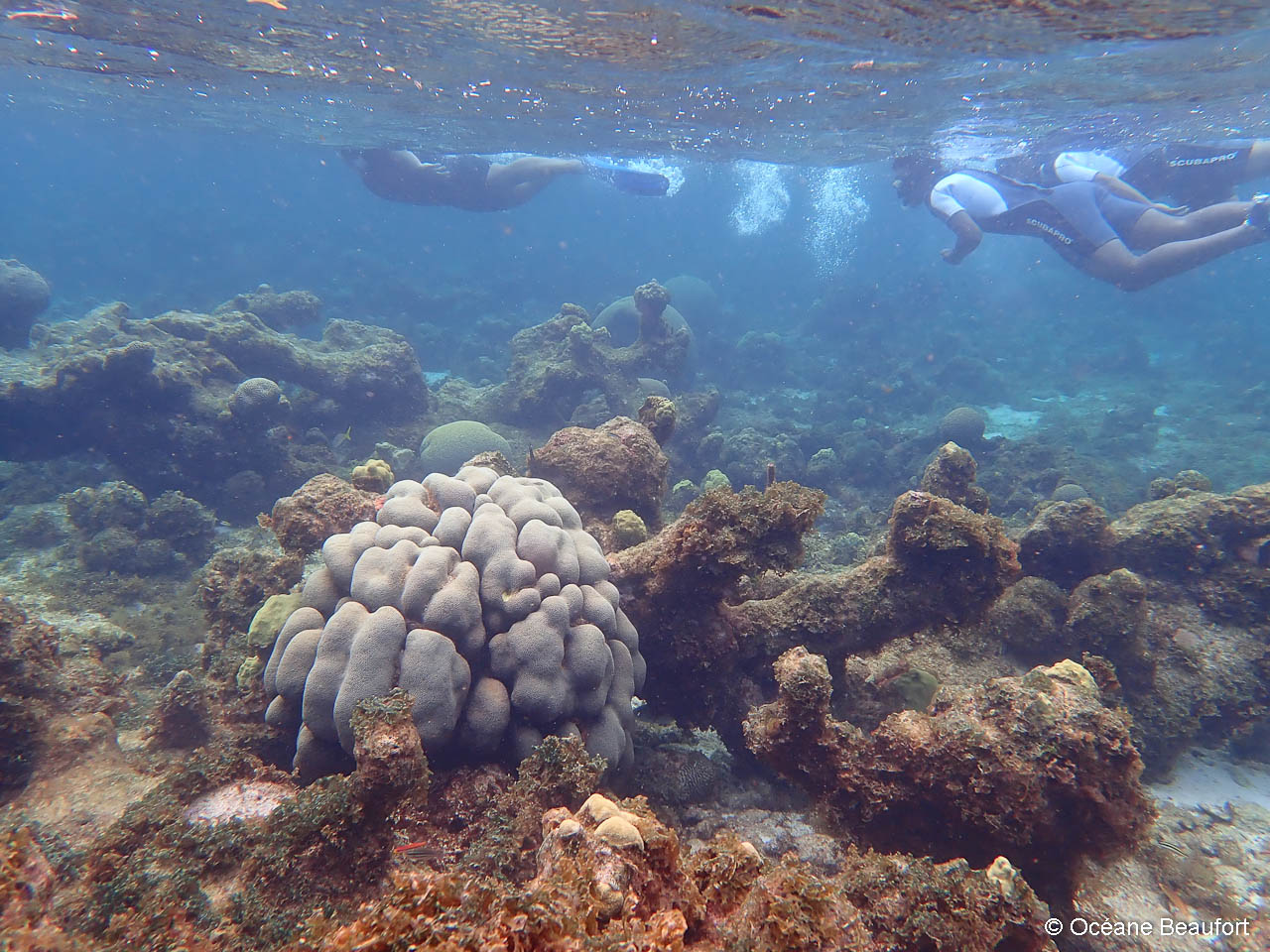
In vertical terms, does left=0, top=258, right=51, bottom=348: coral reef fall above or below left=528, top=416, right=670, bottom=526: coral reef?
below

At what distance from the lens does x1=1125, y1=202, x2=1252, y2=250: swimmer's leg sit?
47.5ft

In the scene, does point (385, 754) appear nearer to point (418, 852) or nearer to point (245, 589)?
point (418, 852)

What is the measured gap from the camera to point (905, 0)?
1123 centimetres

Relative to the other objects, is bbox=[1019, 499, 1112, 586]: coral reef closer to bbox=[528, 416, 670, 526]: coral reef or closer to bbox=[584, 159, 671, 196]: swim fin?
bbox=[528, 416, 670, 526]: coral reef

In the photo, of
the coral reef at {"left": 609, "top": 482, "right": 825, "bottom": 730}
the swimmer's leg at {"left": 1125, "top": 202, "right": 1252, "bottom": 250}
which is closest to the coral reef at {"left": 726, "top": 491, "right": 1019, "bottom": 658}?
the coral reef at {"left": 609, "top": 482, "right": 825, "bottom": 730}

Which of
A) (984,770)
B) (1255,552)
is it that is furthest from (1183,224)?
(984,770)

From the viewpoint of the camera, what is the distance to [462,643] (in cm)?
390

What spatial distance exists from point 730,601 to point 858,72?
1749cm

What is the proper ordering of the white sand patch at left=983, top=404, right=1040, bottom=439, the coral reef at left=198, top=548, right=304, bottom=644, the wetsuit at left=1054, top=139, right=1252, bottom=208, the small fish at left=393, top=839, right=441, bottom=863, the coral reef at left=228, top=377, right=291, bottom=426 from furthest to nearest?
the white sand patch at left=983, top=404, right=1040, bottom=439 → the wetsuit at left=1054, top=139, right=1252, bottom=208 → the coral reef at left=228, top=377, right=291, bottom=426 → the coral reef at left=198, top=548, right=304, bottom=644 → the small fish at left=393, top=839, right=441, bottom=863

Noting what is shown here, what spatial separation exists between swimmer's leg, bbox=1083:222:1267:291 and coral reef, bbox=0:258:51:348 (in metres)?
30.3

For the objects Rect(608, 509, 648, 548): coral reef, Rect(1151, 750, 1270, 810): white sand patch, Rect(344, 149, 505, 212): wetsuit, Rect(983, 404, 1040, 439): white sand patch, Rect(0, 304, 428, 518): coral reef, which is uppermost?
Rect(344, 149, 505, 212): wetsuit

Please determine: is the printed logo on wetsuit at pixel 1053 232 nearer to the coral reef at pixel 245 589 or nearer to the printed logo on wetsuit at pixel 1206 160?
the printed logo on wetsuit at pixel 1206 160

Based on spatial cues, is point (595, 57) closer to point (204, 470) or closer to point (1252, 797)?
point (204, 470)

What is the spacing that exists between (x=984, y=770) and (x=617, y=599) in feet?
8.65
